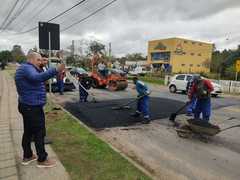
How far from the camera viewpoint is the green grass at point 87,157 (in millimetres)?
3592

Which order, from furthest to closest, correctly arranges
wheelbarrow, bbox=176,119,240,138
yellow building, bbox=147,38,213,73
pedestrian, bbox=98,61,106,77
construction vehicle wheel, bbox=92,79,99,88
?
yellow building, bbox=147,38,213,73, construction vehicle wheel, bbox=92,79,99,88, pedestrian, bbox=98,61,106,77, wheelbarrow, bbox=176,119,240,138

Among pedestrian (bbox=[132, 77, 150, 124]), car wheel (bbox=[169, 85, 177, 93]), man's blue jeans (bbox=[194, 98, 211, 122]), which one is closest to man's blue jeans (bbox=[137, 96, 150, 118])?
pedestrian (bbox=[132, 77, 150, 124])

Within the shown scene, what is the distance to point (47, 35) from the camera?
24.6 ft

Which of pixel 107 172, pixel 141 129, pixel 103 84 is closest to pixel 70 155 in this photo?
A: pixel 107 172

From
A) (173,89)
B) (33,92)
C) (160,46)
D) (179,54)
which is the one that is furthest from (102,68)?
(179,54)

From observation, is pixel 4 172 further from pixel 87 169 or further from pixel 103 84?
pixel 103 84

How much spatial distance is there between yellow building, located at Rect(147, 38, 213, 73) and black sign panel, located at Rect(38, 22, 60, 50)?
155 feet

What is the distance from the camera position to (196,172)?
13.3 feet

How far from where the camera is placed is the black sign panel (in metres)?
7.38

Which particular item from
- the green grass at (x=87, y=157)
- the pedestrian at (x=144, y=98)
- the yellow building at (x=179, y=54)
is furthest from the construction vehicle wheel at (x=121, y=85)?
the yellow building at (x=179, y=54)

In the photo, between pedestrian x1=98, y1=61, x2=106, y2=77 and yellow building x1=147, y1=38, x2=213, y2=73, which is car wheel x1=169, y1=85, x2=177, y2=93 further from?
yellow building x1=147, y1=38, x2=213, y2=73

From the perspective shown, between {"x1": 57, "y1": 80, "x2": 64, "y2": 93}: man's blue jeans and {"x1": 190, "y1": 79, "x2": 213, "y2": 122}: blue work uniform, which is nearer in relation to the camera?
{"x1": 190, "y1": 79, "x2": 213, "y2": 122}: blue work uniform

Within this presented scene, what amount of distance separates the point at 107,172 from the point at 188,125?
3.16 m

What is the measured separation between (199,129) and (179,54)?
181 feet
